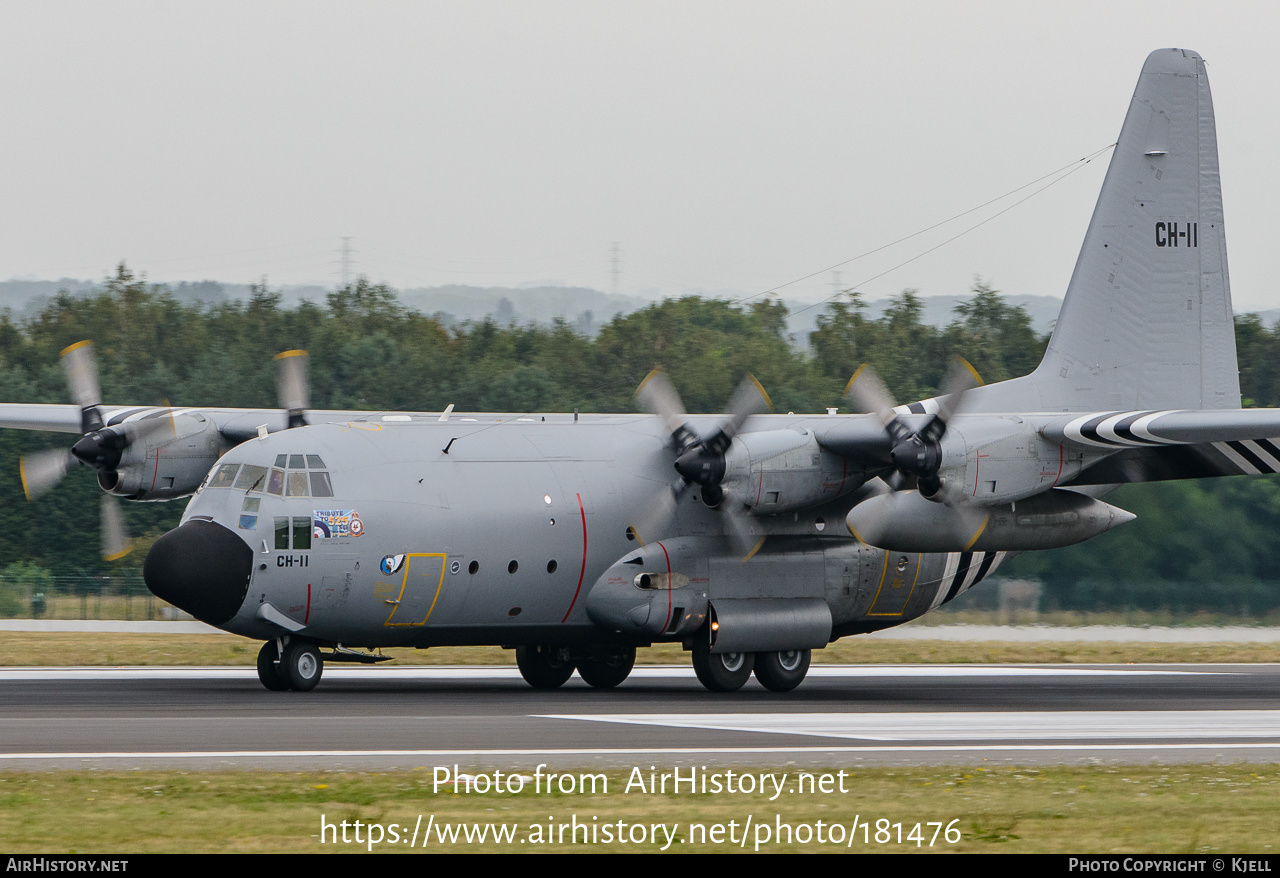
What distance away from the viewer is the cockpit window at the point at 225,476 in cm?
2034

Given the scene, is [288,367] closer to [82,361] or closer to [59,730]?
[82,361]

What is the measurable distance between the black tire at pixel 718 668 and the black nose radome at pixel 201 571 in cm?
644

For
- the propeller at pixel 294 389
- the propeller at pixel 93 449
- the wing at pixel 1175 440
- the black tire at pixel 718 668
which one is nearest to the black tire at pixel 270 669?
the propeller at pixel 294 389

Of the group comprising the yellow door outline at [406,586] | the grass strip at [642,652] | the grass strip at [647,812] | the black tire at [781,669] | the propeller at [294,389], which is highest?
the propeller at [294,389]

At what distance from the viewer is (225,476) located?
20.4 meters

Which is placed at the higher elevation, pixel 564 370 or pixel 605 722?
pixel 564 370

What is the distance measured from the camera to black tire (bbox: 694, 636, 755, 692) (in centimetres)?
2270

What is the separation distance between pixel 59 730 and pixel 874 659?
19.8 metres

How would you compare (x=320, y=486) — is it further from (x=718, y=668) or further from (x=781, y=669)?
(x=781, y=669)

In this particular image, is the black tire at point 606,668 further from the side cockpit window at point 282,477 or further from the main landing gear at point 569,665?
the side cockpit window at point 282,477

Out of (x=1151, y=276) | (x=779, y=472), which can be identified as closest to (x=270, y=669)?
(x=779, y=472)

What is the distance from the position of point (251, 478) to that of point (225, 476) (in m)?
0.37

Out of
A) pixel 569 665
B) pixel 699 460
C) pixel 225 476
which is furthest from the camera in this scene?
pixel 569 665

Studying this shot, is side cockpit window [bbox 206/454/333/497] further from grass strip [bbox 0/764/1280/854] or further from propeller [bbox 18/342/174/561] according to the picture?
grass strip [bbox 0/764/1280/854]
